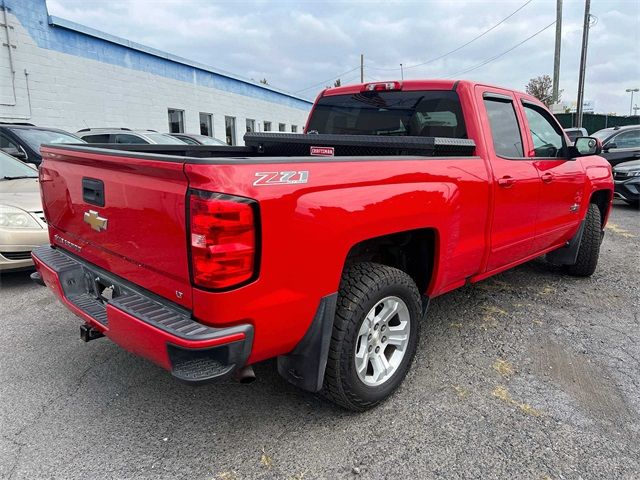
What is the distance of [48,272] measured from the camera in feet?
9.09

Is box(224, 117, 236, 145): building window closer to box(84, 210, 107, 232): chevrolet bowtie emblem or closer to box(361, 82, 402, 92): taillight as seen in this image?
box(361, 82, 402, 92): taillight

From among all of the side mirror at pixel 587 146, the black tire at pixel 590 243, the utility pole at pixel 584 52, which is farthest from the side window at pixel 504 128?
the utility pole at pixel 584 52

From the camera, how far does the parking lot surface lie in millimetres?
2213

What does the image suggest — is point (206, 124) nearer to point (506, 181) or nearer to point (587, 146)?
point (587, 146)

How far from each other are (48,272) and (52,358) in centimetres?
80

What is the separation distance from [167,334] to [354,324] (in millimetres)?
935

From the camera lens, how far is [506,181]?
130 inches

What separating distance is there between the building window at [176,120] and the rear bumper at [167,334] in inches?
654

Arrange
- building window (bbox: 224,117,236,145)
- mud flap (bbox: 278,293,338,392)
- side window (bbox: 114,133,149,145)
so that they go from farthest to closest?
building window (bbox: 224,117,236,145) < side window (bbox: 114,133,149,145) < mud flap (bbox: 278,293,338,392)

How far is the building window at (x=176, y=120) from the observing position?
17781mm

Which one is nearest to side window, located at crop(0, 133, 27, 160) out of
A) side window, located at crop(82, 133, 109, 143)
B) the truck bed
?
side window, located at crop(82, 133, 109, 143)

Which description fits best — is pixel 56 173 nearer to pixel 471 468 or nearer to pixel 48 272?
pixel 48 272

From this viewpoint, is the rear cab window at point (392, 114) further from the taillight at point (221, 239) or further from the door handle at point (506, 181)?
the taillight at point (221, 239)

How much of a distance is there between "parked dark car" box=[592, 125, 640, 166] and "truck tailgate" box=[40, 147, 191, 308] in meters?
11.2
